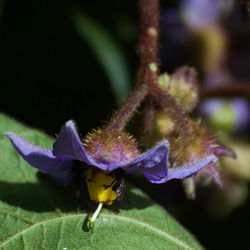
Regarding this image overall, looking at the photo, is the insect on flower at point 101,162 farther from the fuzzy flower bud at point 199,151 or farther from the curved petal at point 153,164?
the fuzzy flower bud at point 199,151

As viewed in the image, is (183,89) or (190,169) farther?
(183,89)

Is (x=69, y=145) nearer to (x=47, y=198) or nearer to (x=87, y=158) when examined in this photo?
(x=87, y=158)

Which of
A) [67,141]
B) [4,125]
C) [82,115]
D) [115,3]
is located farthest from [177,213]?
[67,141]

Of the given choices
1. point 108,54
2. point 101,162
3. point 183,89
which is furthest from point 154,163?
point 108,54

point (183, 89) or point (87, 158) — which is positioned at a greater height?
point (183, 89)

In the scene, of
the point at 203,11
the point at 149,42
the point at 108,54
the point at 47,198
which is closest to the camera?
the point at 47,198

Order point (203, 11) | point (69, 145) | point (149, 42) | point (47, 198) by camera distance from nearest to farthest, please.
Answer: point (69, 145), point (47, 198), point (149, 42), point (203, 11)

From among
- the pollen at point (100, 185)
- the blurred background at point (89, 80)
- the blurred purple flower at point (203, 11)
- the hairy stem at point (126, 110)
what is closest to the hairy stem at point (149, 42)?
the hairy stem at point (126, 110)
